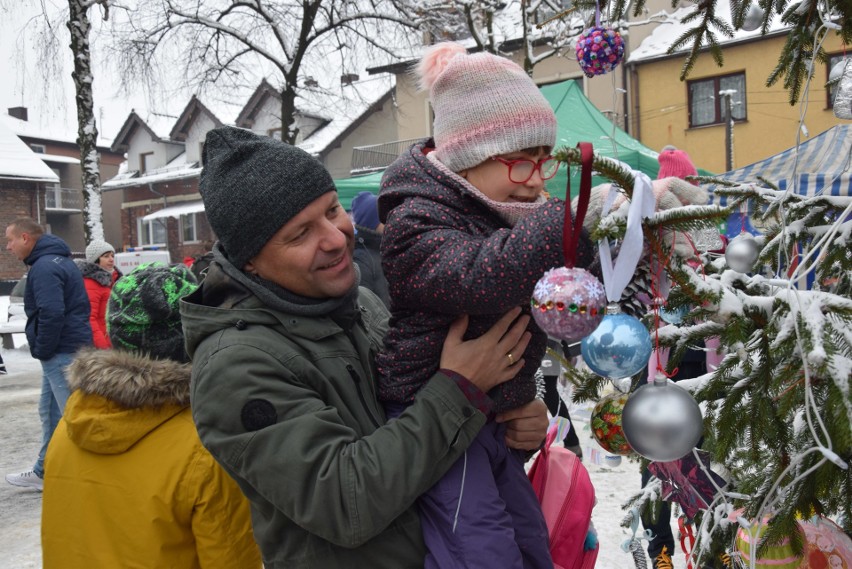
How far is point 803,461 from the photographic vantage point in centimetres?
160

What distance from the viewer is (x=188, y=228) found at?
1248 inches

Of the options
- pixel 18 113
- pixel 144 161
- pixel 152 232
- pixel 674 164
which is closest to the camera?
pixel 674 164

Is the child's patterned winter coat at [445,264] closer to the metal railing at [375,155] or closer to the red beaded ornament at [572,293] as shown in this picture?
the red beaded ornament at [572,293]

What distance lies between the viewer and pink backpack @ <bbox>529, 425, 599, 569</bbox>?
175cm

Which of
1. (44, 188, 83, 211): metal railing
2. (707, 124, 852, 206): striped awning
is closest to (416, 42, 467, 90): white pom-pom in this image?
(707, 124, 852, 206): striped awning

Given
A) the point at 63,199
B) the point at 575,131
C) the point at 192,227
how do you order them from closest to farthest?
1. the point at 575,131
2. the point at 192,227
3. the point at 63,199

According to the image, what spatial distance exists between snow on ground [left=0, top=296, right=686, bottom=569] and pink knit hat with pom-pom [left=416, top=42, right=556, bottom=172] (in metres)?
2.27

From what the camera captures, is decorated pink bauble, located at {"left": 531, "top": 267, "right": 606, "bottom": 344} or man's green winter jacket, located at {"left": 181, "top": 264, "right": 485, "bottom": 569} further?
man's green winter jacket, located at {"left": 181, "top": 264, "right": 485, "bottom": 569}

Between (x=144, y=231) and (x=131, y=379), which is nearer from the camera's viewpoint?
(x=131, y=379)

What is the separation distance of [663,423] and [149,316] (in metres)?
1.48

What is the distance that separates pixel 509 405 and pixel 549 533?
0.41 metres

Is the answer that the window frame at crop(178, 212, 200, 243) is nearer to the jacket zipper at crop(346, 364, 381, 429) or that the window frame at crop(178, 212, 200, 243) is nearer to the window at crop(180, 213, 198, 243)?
the window at crop(180, 213, 198, 243)

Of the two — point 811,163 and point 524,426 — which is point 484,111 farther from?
point 811,163

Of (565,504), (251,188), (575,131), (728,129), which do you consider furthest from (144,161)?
(565,504)
